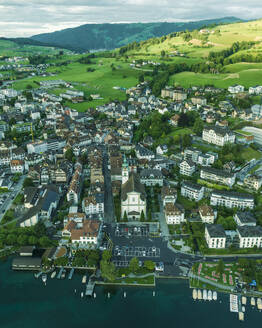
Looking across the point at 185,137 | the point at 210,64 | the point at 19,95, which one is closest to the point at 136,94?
the point at 210,64

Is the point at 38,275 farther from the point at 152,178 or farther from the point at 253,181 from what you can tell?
the point at 253,181

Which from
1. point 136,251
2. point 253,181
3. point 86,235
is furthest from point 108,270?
point 253,181

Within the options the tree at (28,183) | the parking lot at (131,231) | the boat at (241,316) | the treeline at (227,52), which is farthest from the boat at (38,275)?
the treeline at (227,52)

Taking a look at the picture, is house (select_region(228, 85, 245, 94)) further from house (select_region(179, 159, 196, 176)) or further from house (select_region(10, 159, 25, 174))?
house (select_region(10, 159, 25, 174))

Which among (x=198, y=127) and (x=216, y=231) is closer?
(x=216, y=231)

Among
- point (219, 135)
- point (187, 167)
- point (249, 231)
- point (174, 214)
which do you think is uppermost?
point (219, 135)

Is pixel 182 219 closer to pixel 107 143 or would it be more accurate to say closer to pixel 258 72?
pixel 107 143

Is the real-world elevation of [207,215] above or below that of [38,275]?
above

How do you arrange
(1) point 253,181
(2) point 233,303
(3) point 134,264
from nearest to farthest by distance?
(2) point 233,303 → (3) point 134,264 → (1) point 253,181
